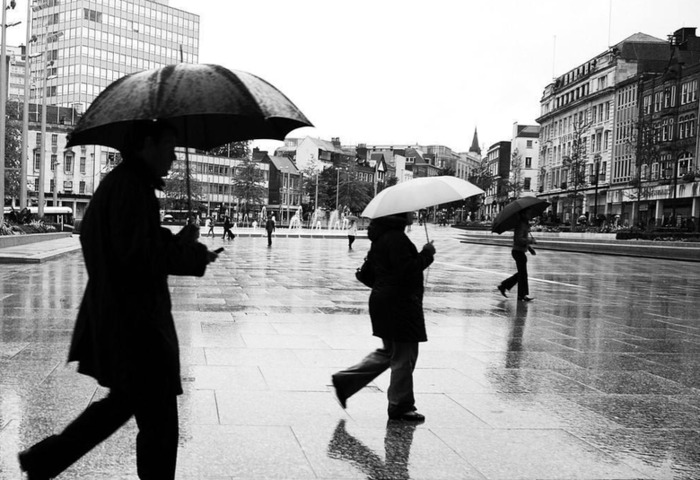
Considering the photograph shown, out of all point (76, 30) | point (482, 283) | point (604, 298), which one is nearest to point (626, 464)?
point (604, 298)

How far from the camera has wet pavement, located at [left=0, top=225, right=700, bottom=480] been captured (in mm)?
4809

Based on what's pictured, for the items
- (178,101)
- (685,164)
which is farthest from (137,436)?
(685,164)

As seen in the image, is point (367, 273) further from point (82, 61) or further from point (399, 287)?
point (82, 61)

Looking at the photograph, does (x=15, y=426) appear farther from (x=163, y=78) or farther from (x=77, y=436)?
(x=163, y=78)

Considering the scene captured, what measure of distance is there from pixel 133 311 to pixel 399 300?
8.45 feet

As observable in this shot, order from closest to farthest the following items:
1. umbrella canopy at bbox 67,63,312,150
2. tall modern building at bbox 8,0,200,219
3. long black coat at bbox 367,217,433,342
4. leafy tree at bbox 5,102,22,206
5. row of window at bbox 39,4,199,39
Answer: umbrella canopy at bbox 67,63,312,150 → long black coat at bbox 367,217,433,342 → leafy tree at bbox 5,102,22,206 → tall modern building at bbox 8,0,200,219 → row of window at bbox 39,4,199,39

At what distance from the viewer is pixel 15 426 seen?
5316 mm

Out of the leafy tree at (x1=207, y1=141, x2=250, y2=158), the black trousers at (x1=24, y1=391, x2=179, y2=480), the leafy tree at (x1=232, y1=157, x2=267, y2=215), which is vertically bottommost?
the black trousers at (x1=24, y1=391, x2=179, y2=480)

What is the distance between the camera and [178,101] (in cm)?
371

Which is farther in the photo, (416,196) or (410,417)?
(416,196)

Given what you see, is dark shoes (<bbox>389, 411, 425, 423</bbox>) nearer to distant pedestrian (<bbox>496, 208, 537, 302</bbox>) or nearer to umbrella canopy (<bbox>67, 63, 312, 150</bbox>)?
umbrella canopy (<bbox>67, 63, 312, 150</bbox>)

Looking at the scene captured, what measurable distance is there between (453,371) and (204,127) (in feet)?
13.6

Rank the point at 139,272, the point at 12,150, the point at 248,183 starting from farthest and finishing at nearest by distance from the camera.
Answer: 1. the point at 248,183
2. the point at 12,150
3. the point at 139,272

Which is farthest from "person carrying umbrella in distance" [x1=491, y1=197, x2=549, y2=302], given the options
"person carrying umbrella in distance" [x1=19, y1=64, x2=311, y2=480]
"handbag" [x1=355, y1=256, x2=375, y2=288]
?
"person carrying umbrella in distance" [x1=19, y1=64, x2=311, y2=480]
